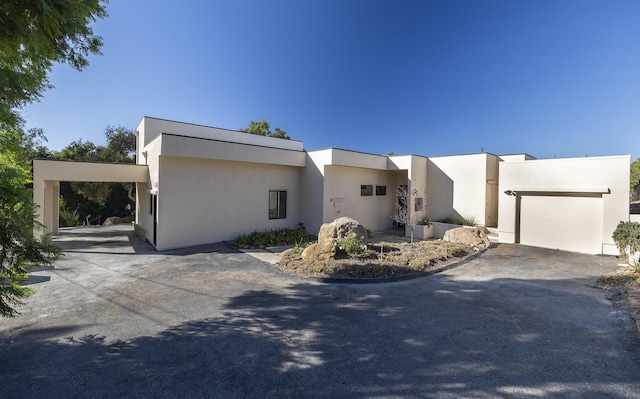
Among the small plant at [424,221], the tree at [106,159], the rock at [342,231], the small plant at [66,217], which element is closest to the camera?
the rock at [342,231]

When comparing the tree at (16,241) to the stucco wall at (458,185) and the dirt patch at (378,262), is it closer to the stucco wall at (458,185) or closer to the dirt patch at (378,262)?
the dirt patch at (378,262)

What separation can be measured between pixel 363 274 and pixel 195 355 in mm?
4688

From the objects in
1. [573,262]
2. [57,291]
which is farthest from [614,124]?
[57,291]

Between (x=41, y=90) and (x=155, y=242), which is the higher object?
(x=41, y=90)

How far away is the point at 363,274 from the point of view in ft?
24.5

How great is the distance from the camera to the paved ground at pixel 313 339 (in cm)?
314

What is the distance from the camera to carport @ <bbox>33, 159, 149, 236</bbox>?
429 inches

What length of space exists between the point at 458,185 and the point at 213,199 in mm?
13110

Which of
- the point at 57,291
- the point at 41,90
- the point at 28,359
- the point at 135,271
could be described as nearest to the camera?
the point at 28,359

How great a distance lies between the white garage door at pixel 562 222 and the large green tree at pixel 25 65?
15989 millimetres

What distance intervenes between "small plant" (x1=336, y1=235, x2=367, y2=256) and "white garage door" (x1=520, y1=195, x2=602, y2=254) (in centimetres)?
861

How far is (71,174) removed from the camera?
11.3 metres

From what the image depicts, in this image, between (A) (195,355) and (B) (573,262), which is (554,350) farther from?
(B) (573,262)

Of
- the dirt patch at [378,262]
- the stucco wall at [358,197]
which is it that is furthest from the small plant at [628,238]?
the stucco wall at [358,197]
